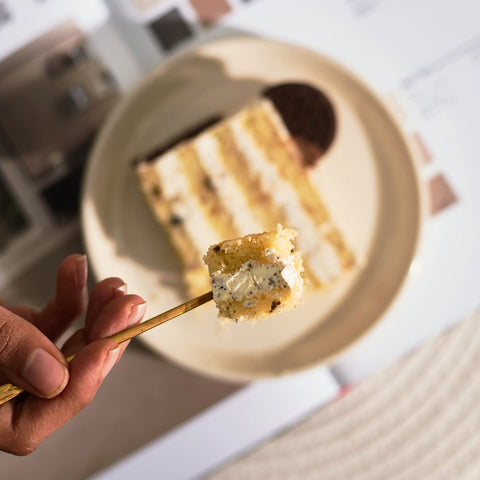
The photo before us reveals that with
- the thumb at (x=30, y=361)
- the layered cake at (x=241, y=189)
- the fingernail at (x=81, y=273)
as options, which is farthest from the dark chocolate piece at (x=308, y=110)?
the thumb at (x=30, y=361)

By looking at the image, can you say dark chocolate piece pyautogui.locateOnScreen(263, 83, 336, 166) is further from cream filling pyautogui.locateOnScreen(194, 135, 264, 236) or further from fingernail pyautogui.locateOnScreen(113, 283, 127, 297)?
fingernail pyautogui.locateOnScreen(113, 283, 127, 297)

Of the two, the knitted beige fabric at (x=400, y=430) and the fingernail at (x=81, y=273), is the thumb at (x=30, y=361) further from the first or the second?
the knitted beige fabric at (x=400, y=430)

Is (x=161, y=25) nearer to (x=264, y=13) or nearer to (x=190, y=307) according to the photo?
(x=264, y=13)

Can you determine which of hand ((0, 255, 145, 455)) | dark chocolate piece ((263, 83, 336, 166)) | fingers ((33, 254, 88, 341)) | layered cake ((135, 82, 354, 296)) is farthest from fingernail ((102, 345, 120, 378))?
dark chocolate piece ((263, 83, 336, 166))

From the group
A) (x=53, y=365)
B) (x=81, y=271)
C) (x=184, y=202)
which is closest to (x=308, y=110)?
(x=184, y=202)

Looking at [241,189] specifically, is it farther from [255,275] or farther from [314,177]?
[255,275]

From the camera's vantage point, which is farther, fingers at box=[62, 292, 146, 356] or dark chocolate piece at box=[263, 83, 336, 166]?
dark chocolate piece at box=[263, 83, 336, 166]

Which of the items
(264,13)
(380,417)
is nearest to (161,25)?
(264,13)
